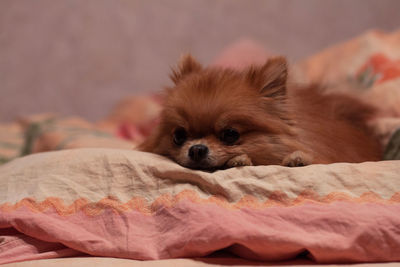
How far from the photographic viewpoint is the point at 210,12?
4.72 m

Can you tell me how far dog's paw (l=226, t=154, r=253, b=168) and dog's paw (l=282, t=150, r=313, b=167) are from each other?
144 mm

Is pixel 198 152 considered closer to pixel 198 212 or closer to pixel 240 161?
pixel 240 161

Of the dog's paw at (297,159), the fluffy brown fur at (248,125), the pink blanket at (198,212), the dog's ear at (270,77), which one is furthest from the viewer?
the dog's ear at (270,77)

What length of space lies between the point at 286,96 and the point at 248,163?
1.56 ft

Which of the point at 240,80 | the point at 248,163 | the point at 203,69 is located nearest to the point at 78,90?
the point at 203,69

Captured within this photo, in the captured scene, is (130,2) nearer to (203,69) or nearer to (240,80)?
(203,69)

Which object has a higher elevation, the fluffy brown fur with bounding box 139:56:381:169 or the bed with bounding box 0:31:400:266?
the fluffy brown fur with bounding box 139:56:381:169

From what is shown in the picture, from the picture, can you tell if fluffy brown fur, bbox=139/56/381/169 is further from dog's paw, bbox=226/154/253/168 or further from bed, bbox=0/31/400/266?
bed, bbox=0/31/400/266

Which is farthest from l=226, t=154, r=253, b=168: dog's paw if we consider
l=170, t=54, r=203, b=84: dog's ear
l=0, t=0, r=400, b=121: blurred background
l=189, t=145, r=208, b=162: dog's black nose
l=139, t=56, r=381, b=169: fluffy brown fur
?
l=0, t=0, r=400, b=121: blurred background

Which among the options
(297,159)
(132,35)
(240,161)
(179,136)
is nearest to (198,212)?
(240,161)

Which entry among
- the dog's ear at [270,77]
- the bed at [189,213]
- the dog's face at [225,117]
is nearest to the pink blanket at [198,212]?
the bed at [189,213]

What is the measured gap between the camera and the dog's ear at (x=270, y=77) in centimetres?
181

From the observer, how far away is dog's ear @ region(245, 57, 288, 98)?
1.81 metres

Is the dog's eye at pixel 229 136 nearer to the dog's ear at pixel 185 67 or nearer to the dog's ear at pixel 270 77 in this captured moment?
the dog's ear at pixel 270 77
